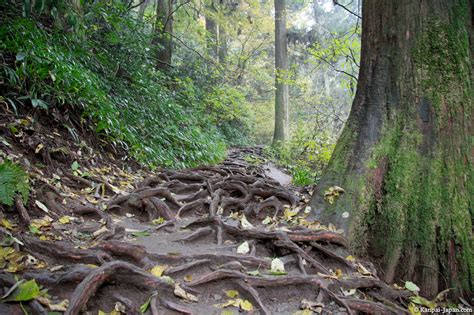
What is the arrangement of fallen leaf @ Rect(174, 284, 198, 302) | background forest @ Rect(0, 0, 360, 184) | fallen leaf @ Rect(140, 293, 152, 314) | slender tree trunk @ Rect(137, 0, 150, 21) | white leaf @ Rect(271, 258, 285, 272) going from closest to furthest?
fallen leaf @ Rect(140, 293, 152, 314)
fallen leaf @ Rect(174, 284, 198, 302)
white leaf @ Rect(271, 258, 285, 272)
background forest @ Rect(0, 0, 360, 184)
slender tree trunk @ Rect(137, 0, 150, 21)

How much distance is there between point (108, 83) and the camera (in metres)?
7.82

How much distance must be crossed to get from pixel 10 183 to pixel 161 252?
52.8 inches

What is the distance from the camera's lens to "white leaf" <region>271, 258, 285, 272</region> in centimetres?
284

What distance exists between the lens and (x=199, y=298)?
7.97 feet

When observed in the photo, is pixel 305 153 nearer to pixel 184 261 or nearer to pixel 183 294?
pixel 184 261

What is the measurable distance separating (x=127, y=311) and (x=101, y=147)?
408 centimetres

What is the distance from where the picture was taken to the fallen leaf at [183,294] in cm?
234

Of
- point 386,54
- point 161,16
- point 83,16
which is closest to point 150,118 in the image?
point 83,16

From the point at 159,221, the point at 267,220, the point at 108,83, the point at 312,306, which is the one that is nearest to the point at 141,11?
the point at 108,83

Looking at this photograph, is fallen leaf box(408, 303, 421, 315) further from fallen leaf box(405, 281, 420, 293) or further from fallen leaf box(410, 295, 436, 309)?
fallen leaf box(405, 281, 420, 293)

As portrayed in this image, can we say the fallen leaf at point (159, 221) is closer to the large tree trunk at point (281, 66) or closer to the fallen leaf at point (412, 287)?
the fallen leaf at point (412, 287)

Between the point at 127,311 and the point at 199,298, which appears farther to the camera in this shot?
the point at 199,298

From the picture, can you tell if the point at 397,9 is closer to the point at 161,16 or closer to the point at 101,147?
the point at 101,147

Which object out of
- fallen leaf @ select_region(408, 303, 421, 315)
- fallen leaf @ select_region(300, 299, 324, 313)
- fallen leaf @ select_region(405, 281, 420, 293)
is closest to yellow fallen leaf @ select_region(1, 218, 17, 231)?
fallen leaf @ select_region(300, 299, 324, 313)
